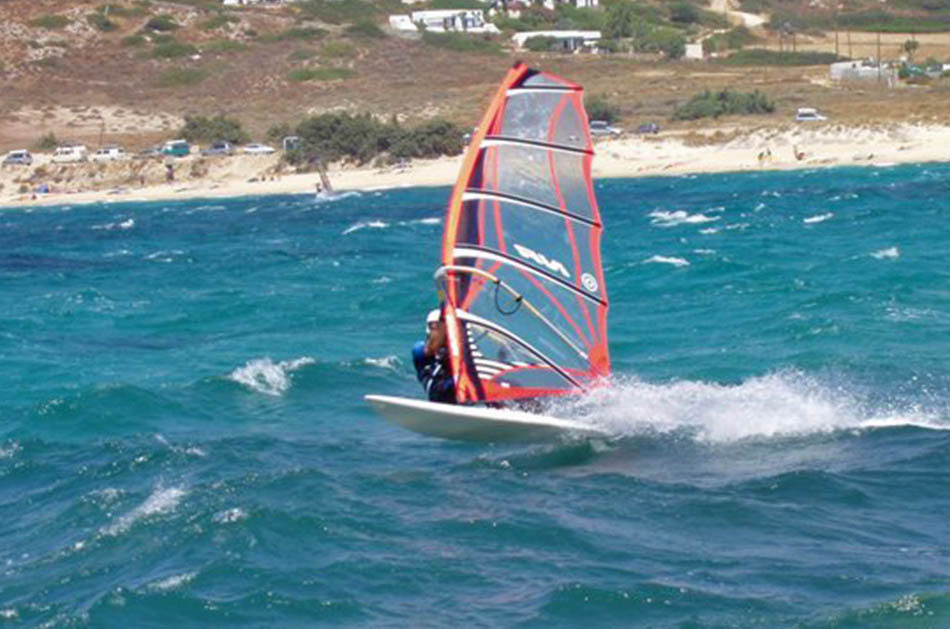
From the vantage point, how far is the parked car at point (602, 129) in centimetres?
6706

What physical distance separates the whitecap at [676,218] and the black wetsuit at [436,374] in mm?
26658

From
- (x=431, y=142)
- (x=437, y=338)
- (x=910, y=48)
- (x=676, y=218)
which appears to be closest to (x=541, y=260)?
(x=437, y=338)

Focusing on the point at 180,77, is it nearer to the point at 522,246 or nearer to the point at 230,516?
the point at 522,246

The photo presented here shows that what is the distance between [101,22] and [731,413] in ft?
280

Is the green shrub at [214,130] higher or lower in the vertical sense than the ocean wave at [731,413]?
lower

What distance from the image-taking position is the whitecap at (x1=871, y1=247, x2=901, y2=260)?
3097 cm

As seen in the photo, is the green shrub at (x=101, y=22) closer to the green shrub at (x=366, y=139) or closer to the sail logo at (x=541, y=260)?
the green shrub at (x=366, y=139)

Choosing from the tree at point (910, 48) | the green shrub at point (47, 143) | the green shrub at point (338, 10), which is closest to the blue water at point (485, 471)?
the green shrub at point (47, 143)

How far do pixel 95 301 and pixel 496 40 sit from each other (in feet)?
231

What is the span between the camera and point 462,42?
3782 inches

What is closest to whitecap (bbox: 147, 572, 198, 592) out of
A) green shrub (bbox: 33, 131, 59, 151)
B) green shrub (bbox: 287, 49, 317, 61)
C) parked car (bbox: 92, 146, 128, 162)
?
parked car (bbox: 92, 146, 128, 162)

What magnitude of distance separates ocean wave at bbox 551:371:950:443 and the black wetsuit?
1.27 metres

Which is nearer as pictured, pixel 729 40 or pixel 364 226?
pixel 364 226

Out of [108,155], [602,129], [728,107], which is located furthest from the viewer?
[108,155]
